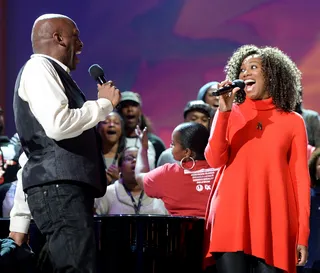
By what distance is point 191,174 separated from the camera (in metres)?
4.09

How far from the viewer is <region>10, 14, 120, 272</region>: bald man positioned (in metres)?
2.79

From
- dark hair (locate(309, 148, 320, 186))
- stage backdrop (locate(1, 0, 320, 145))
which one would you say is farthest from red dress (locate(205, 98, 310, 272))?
stage backdrop (locate(1, 0, 320, 145))

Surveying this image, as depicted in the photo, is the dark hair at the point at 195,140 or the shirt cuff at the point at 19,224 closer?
the shirt cuff at the point at 19,224

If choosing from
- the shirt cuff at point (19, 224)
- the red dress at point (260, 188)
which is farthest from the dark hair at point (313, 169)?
the shirt cuff at point (19, 224)

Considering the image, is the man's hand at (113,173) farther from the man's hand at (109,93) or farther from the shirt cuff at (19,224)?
the man's hand at (109,93)

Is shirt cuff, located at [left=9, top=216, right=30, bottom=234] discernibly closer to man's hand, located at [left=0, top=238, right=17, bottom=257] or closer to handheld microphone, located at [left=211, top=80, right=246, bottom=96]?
man's hand, located at [left=0, top=238, right=17, bottom=257]

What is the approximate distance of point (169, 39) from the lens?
712 centimetres

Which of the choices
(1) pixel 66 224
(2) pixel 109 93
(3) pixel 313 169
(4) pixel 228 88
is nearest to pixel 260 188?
(4) pixel 228 88

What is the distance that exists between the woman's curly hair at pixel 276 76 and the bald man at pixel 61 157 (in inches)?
33.1

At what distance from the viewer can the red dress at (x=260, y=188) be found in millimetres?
3301

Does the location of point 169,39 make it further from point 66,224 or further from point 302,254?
point 66,224

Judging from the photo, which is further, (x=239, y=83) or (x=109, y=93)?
(x=239, y=83)

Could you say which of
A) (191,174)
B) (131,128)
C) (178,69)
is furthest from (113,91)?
(178,69)

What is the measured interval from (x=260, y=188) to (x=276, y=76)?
0.55 m
